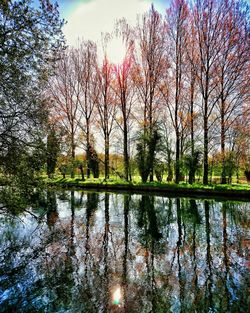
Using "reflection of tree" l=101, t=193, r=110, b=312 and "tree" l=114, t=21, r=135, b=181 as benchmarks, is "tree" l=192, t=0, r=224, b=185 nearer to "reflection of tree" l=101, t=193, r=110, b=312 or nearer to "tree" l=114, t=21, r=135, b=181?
"tree" l=114, t=21, r=135, b=181

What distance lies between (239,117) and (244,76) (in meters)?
3.78

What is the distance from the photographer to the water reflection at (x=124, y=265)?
477 cm

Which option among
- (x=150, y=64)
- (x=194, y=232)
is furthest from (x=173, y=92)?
(x=194, y=232)

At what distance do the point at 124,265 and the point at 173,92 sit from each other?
70.4 ft

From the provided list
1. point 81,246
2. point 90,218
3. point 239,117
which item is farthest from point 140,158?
point 81,246

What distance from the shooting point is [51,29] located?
6484 millimetres

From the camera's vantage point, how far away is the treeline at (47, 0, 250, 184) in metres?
21.1

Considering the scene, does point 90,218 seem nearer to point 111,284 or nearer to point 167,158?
point 111,284

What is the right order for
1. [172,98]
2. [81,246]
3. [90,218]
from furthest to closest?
[172,98]
[90,218]
[81,246]

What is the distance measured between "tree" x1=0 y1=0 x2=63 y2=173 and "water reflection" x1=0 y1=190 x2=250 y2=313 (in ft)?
6.74

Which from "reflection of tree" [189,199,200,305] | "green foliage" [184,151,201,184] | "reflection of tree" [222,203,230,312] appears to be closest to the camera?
"reflection of tree" [222,203,230,312]

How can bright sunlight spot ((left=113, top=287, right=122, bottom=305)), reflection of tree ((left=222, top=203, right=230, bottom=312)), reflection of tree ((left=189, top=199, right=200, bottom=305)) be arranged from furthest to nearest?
1. reflection of tree ((left=189, top=199, right=200, bottom=305))
2. bright sunlight spot ((left=113, top=287, right=122, bottom=305))
3. reflection of tree ((left=222, top=203, right=230, bottom=312))

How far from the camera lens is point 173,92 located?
83.9 feet

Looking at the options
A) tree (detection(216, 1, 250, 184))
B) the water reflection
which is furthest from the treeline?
the water reflection
